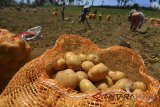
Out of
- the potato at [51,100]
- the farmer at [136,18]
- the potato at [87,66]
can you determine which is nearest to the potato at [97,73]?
the potato at [87,66]

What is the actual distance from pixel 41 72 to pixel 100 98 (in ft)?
2.37

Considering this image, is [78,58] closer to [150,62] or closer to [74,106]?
[74,106]

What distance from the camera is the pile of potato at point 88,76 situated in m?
3.12

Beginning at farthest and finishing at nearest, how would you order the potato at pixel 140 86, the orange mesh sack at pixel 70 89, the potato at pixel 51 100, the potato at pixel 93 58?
the potato at pixel 93 58, the potato at pixel 140 86, the potato at pixel 51 100, the orange mesh sack at pixel 70 89

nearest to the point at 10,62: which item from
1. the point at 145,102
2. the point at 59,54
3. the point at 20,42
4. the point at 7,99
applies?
the point at 20,42

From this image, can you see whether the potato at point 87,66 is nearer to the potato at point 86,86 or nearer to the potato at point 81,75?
the potato at point 81,75

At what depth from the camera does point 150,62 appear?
8.98m

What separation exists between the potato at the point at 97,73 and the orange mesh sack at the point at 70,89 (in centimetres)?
33

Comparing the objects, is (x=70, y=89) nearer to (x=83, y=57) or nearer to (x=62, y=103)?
(x=62, y=103)

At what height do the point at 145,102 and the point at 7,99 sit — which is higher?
the point at 145,102

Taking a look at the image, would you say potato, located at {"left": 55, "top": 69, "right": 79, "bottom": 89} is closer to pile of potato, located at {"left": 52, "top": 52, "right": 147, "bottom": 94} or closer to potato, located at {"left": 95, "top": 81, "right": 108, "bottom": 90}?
pile of potato, located at {"left": 52, "top": 52, "right": 147, "bottom": 94}

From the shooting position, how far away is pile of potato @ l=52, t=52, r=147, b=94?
3119 millimetres

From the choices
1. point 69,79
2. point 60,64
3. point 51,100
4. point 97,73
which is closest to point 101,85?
point 97,73

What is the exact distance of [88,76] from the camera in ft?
11.1
